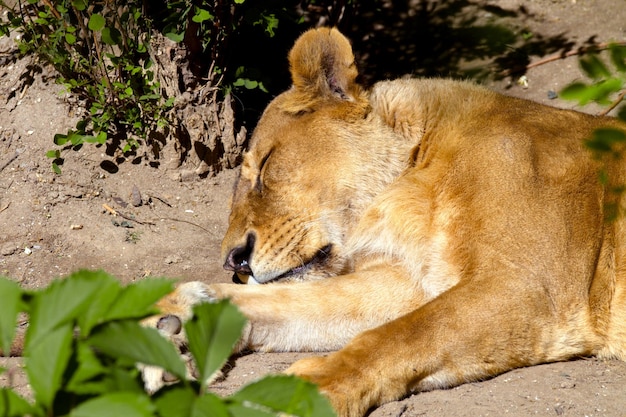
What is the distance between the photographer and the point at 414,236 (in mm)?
3650

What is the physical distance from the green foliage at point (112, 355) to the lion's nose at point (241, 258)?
2607 millimetres

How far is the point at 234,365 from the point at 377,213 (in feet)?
3.22

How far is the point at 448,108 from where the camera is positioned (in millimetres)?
3994

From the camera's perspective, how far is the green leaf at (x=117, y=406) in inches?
50.5

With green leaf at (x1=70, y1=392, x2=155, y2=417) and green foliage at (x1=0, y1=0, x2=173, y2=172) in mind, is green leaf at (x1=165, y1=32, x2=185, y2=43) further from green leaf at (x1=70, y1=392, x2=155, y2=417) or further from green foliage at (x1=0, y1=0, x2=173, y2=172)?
green leaf at (x1=70, y1=392, x2=155, y2=417)

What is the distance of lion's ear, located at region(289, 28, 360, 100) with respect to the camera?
409cm

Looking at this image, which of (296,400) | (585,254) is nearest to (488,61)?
(585,254)

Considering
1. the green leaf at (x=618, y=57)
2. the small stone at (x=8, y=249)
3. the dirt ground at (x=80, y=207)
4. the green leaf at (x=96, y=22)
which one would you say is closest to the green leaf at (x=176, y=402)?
the green leaf at (x=618, y=57)

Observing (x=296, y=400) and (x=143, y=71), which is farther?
(x=143, y=71)

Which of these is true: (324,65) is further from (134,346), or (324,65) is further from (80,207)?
(134,346)

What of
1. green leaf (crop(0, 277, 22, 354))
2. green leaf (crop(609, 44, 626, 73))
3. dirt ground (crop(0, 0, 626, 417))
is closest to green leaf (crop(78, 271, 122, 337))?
green leaf (crop(0, 277, 22, 354))

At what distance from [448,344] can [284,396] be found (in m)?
1.79

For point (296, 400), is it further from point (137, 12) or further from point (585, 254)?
point (137, 12)

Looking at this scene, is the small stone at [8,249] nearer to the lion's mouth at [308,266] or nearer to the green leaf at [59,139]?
the green leaf at [59,139]
